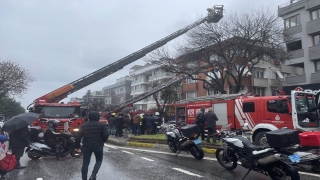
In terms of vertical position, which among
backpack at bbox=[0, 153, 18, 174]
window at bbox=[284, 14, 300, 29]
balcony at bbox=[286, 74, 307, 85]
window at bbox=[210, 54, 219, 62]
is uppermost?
window at bbox=[284, 14, 300, 29]

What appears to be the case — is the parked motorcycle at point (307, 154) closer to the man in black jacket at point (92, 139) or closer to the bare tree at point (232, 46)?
the man in black jacket at point (92, 139)

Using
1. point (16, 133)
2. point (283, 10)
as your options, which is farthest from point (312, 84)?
point (16, 133)

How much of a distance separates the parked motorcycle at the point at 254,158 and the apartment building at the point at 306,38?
20596 millimetres

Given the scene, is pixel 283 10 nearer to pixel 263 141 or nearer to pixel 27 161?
pixel 263 141

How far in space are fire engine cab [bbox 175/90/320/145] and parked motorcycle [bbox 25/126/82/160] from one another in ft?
23.0

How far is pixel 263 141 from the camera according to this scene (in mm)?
11242

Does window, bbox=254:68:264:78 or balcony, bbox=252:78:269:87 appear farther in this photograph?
window, bbox=254:68:264:78

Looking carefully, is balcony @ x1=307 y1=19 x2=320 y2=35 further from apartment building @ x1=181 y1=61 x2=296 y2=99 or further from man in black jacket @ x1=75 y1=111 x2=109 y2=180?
man in black jacket @ x1=75 y1=111 x2=109 y2=180

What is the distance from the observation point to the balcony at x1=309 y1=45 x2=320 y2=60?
2634 cm

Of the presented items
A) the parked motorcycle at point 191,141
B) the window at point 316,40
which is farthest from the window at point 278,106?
the window at point 316,40

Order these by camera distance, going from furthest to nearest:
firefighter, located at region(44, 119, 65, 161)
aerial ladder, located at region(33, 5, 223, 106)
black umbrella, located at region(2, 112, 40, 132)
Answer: aerial ladder, located at region(33, 5, 223, 106), firefighter, located at region(44, 119, 65, 161), black umbrella, located at region(2, 112, 40, 132)

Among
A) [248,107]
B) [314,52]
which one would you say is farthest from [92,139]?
[314,52]

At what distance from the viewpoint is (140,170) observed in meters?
8.30

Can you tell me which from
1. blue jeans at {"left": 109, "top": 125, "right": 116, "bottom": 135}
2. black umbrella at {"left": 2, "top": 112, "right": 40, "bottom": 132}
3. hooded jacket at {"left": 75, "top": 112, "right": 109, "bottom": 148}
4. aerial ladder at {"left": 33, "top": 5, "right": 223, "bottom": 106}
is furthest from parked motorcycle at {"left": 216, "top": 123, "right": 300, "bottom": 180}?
aerial ladder at {"left": 33, "top": 5, "right": 223, "bottom": 106}
